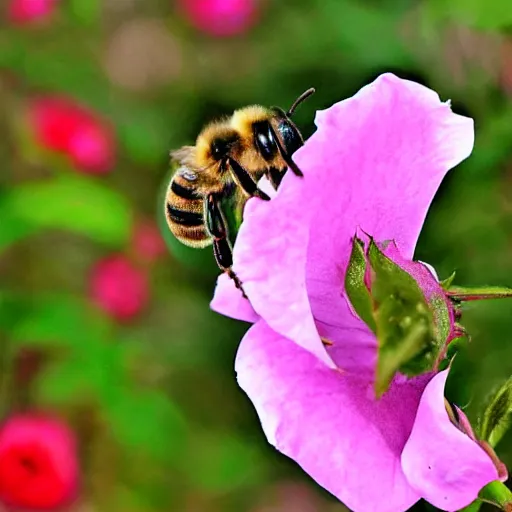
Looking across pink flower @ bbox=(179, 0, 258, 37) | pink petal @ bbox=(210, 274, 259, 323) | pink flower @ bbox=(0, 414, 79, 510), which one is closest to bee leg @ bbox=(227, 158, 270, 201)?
pink petal @ bbox=(210, 274, 259, 323)

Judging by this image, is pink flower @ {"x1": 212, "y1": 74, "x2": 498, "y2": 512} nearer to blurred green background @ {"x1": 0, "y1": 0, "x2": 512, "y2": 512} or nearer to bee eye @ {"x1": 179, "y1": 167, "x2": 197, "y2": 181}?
bee eye @ {"x1": 179, "y1": 167, "x2": 197, "y2": 181}

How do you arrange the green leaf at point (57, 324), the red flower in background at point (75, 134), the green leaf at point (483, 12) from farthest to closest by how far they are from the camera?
1. the red flower in background at point (75, 134)
2. the green leaf at point (57, 324)
3. the green leaf at point (483, 12)

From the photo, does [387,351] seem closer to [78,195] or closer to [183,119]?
[78,195]

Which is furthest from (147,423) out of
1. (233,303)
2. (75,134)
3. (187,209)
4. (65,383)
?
(233,303)

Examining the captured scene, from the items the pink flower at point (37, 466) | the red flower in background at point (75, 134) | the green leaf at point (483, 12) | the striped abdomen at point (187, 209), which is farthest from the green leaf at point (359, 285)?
the red flower in background at point (75, 134)

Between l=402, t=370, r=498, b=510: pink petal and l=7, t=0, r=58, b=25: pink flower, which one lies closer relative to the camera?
l=402, t=370, r=498, b=510: pink petal

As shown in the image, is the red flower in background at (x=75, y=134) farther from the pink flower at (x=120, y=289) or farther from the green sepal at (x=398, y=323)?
the green sepal at (x=398, y=323)

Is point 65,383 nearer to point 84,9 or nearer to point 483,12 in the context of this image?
point 84,9
